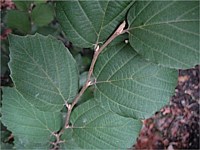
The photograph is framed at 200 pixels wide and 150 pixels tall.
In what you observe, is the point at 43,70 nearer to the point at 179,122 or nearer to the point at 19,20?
the point at 19,20

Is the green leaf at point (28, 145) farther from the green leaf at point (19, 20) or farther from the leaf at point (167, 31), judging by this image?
the leaf at point (167, 31)

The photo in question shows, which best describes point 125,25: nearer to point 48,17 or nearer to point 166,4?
point 166,4

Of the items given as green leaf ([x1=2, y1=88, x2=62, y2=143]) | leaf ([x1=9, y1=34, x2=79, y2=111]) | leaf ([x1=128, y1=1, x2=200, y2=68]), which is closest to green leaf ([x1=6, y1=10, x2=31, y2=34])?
green leaf ([x1=2, y1=88, x2=62, y2=143])

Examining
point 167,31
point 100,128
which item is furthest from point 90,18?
point 100,128

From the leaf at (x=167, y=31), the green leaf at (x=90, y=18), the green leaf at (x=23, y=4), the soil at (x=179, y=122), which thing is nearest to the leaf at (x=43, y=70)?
the green leaf at (x=90, y=18)

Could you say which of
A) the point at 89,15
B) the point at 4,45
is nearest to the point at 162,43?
the point at 89,15

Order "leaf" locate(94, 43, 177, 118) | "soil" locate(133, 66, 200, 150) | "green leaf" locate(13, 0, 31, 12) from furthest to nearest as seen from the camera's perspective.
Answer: "soil" locate(133, 66, 200, 150) → "green leaf" locate(13, 0, 31, 12) → "leaf" locate(94, 43, 177, 118)

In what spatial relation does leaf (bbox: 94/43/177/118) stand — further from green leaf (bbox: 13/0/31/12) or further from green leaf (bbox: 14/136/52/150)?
green leaf (bbox: 13/0/31/12)
